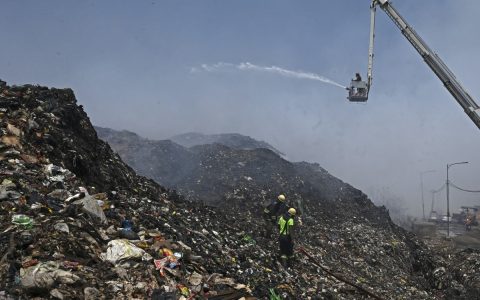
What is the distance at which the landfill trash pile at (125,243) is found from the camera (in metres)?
5.37

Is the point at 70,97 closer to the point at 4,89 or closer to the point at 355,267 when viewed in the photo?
the point at 4,89

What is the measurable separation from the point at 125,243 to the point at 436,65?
1077 centimetres

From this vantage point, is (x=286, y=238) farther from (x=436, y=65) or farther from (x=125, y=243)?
(x=436, y=65)

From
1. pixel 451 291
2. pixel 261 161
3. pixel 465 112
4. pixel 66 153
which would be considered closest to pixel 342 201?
pixel 261 161

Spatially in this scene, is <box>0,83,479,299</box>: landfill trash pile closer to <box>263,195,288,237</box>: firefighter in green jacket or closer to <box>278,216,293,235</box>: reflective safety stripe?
<box>263,195,288,237</box>: firefighter in green jacket

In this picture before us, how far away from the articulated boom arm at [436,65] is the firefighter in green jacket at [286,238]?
620cm

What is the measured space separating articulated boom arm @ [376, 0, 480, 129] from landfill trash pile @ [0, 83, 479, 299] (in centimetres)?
587

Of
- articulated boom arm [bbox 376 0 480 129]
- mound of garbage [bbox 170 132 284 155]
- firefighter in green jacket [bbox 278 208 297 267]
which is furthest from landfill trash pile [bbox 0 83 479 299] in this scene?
mound of garbage [bbox 170 132 284 155]

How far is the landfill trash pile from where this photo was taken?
211 inches

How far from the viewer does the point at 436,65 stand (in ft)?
40.0

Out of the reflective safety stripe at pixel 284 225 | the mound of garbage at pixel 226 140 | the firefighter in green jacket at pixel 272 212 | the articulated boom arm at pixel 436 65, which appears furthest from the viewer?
the mound of garbage at pixel 226 140

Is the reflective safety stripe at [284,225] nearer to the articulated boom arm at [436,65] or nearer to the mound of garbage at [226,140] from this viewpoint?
the articulated boom arm at [436,65]

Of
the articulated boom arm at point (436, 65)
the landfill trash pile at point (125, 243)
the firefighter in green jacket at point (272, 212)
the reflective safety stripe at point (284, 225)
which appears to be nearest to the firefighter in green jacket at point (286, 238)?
the reflective safety stripe at point (284, 225)

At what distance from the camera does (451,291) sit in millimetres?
13250
